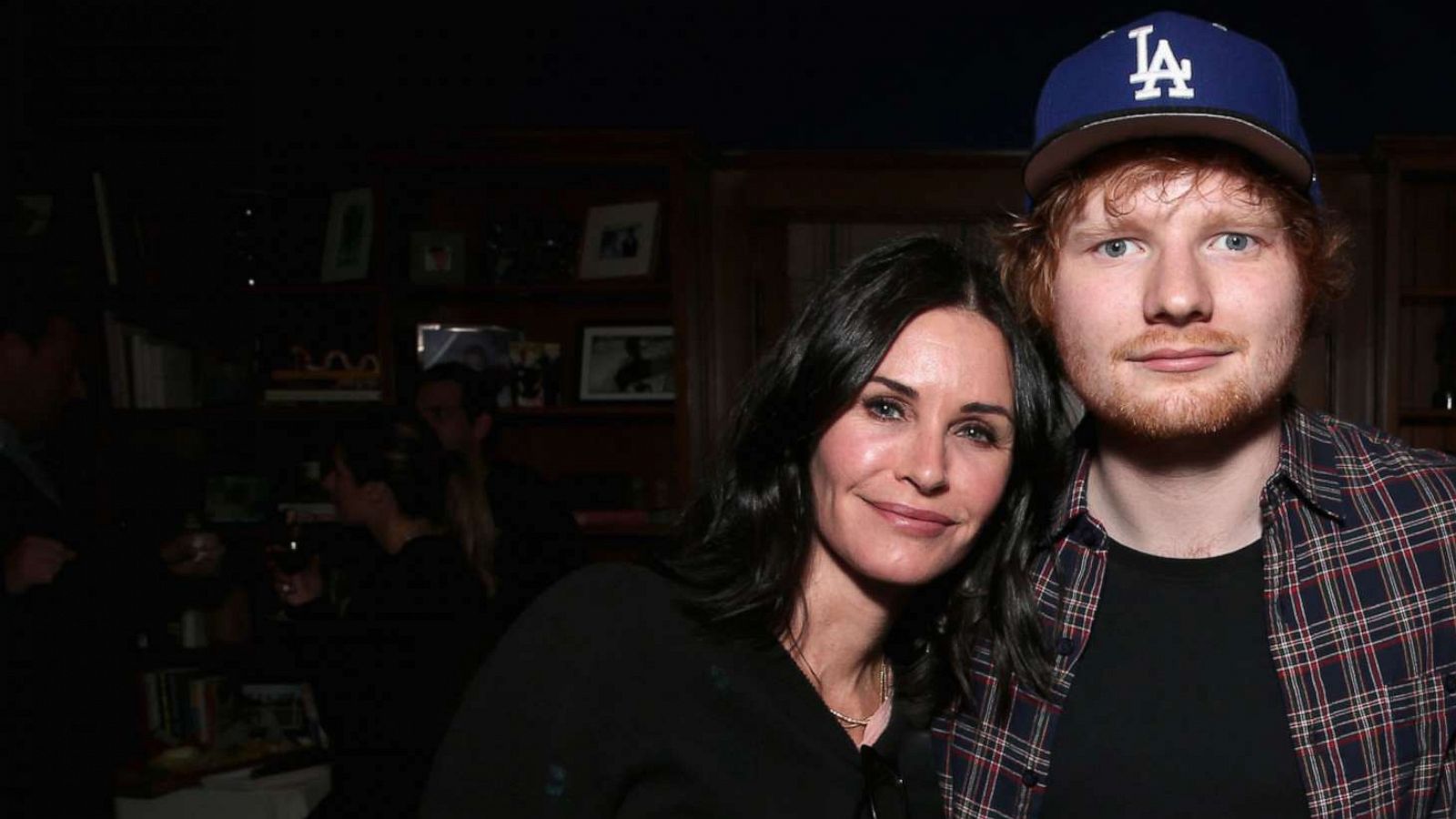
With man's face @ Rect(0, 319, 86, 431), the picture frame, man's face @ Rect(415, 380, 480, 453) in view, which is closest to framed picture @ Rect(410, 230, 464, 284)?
the picture frame

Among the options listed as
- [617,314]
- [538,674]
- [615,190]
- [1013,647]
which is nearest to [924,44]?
[615,190]

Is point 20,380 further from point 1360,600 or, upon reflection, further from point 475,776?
point 1360,600

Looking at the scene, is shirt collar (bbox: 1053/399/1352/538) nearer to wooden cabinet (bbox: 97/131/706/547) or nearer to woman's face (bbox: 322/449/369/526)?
woman's face (bbox: 322/449/369/526)

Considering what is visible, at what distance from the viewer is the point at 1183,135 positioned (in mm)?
1320

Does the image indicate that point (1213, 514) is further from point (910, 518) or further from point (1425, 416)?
point (1425, 416)

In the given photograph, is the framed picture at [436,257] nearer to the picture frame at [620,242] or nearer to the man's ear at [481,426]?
the picture frame at [620,242]

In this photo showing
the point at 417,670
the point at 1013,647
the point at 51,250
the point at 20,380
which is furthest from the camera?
the point at 51,250

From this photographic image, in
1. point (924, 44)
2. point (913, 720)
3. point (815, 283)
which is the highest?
point (924, 44)

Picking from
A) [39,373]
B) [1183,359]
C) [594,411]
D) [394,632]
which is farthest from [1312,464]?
[39,373]

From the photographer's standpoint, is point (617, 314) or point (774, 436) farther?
point (617, 314)

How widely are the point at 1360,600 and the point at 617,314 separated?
10.0ft

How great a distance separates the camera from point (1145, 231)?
1310 millimetres

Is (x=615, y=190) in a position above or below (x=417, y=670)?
above

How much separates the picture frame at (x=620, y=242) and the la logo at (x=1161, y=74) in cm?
265
